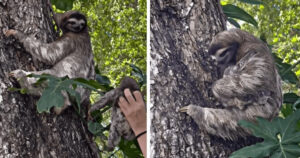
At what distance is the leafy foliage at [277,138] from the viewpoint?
125 cm

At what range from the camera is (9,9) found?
1785 mm

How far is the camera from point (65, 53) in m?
2.03

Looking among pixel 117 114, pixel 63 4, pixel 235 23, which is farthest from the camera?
pixel 63 4

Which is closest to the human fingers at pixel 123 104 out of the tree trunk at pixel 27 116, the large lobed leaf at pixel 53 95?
the tree trunk at pixel 27 116

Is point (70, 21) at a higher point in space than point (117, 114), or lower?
higher

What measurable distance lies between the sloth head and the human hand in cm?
54

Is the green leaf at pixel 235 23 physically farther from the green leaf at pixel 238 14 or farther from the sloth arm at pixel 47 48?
the sloth arm at pixel 47 48

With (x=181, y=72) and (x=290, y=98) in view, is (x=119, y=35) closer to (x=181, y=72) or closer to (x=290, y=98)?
(x=181, y=72)

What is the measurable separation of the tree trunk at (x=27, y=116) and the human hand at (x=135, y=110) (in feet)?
0.77

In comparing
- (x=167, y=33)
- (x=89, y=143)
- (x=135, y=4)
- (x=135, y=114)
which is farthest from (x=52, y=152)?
(x=135, y=4)

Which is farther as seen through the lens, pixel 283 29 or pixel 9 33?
pixel 9 33

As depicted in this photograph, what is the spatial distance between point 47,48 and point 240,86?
993 mm

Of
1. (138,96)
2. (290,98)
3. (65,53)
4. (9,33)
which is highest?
(9,33)

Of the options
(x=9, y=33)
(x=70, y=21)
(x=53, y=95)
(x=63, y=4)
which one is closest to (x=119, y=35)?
(x=70, y=21)
